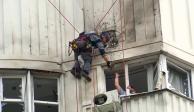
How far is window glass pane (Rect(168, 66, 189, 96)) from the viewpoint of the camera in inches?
778

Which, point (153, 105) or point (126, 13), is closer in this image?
point (153, 105)

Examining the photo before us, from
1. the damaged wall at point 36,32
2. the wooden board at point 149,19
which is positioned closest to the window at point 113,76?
the wooden board at point 149,19

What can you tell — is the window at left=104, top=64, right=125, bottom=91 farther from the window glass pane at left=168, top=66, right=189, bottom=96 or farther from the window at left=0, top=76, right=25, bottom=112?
the window at left=0, top=76, right=25, bottom=112

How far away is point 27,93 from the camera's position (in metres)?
19.8

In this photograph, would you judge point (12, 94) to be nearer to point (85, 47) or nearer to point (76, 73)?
point (76, 73)

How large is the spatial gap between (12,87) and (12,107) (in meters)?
0.50

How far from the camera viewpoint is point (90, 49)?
20000 mm

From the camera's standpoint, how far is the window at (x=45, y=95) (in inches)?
783

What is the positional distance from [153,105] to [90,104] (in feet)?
5.53

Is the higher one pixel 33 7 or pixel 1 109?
pixel 33 7

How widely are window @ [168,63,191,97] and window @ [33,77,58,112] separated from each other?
110 inches

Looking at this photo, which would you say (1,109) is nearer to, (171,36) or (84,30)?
(84,30)

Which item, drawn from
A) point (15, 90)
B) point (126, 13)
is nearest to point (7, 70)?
point (15, 90)

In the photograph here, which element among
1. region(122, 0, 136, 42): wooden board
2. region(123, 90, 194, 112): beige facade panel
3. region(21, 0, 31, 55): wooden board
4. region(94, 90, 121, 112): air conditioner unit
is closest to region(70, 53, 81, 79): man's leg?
region(94, 90, 121, 112): air conditioner unit
